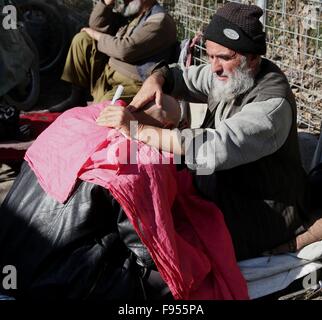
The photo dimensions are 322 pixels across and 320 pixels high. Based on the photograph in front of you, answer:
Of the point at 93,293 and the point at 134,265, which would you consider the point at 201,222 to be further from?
the point at 93,293

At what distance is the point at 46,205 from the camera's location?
2.91m

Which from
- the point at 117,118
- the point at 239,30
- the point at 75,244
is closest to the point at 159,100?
the point at 117,118

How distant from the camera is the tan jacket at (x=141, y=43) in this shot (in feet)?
17.4

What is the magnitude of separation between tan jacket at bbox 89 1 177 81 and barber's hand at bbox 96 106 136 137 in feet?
8.31

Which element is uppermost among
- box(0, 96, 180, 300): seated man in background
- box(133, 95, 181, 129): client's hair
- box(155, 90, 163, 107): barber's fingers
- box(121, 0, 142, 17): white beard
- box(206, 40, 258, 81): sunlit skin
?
box(206, 40, 258, 81): sunlit skin

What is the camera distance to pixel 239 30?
9.57 ft

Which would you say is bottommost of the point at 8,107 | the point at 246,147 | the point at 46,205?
the point at 8,107

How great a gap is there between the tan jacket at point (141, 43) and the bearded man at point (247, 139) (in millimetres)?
2181

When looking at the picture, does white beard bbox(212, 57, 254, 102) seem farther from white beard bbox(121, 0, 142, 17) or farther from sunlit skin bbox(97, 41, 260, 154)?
white beard bbox(121, 0, 142, 17)

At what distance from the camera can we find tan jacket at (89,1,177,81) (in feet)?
17.4

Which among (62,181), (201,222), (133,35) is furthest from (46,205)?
(133,35)

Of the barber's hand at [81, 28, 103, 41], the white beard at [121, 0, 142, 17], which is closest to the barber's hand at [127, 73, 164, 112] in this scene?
the white beard at [121, 0, 142, 17]

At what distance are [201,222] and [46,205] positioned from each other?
675 millimetres

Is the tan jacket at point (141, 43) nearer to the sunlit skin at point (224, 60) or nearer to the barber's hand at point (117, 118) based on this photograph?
the sunlit skin at point (224, 60)
